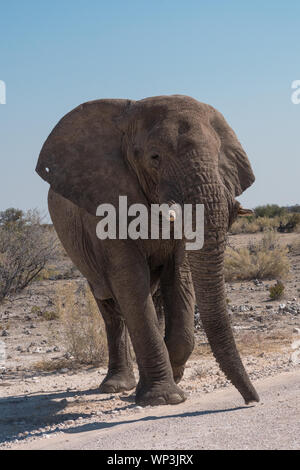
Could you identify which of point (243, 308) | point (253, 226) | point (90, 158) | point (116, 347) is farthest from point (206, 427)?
point (253, 226)

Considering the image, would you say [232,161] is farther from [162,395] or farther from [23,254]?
[23,254]

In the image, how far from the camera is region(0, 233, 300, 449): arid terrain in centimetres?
696

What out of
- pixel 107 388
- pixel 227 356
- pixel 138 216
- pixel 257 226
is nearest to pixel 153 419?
pixel 227 356

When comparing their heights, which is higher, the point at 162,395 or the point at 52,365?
the point at 162,395

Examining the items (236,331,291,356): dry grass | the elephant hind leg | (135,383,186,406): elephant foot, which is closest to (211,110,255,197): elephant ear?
(135,383,186,406): elephant foot

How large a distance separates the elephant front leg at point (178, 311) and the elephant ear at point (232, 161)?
4.13 ft

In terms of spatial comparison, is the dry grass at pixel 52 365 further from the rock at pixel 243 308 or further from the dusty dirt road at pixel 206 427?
the rock at pixel 243 308

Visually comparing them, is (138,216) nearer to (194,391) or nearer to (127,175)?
(127,175)

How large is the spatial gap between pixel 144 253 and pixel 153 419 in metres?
1.76

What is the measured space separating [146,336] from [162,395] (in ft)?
1.91

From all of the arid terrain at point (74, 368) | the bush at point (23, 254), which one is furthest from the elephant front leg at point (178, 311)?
the bush at point (23, 254)

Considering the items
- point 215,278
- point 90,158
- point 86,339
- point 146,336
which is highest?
point 90,158

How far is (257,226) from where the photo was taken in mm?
35750

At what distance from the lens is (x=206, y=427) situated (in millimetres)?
5172
